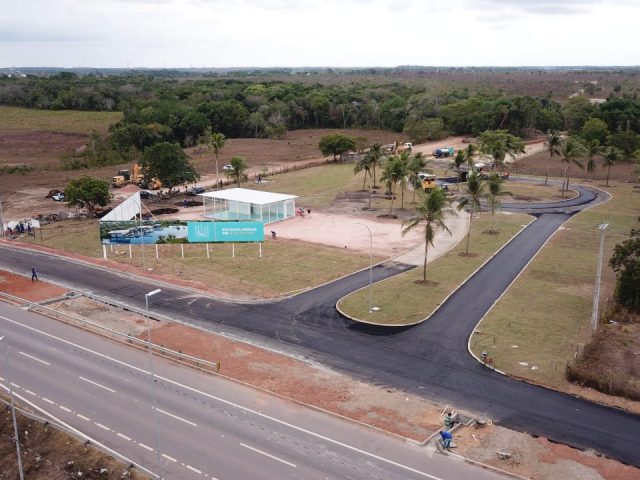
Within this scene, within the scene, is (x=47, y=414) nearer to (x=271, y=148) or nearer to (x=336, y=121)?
(x=271, y=148)

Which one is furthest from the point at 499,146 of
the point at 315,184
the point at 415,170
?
the point at 315,184

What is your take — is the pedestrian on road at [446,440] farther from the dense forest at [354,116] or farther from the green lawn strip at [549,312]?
the dense forest at [354,116]

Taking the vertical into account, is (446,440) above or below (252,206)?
below

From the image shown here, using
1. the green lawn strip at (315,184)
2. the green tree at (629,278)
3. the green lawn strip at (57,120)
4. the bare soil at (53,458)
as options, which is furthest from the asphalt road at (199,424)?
the green lawn strip at (57,120)

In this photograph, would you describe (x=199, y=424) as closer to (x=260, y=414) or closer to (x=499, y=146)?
(x=260, y=414)

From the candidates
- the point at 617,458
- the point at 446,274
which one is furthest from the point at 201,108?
the point at 617,458

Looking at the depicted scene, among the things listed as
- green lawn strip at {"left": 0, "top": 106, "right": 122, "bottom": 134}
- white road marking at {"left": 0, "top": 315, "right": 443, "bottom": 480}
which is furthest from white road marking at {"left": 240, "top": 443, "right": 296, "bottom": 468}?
green lawn strip at {"left": 0, "top": 106, "right": 122, "bottom": 134}
